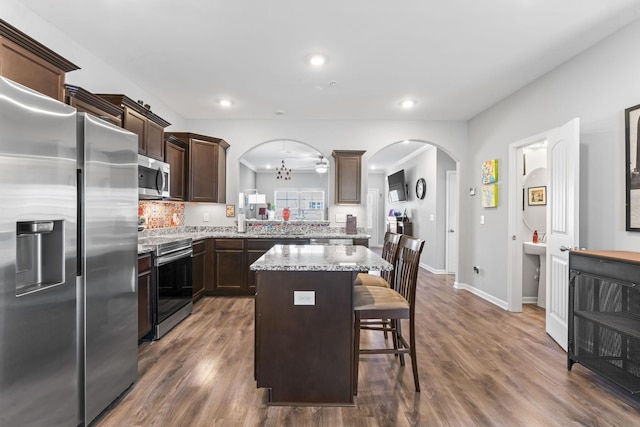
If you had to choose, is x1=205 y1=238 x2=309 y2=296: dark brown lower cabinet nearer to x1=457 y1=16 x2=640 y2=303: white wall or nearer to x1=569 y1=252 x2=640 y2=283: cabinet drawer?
Result: x1=569 y1=252 x2=640 y2=283: cabinet drawer

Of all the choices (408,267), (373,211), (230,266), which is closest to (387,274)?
(408,267)

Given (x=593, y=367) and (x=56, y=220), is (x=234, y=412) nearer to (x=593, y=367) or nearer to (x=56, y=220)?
(x=56, y=220)

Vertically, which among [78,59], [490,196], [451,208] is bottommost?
[451,208]

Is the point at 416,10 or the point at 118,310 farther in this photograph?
the point at 416,10

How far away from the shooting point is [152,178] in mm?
3338

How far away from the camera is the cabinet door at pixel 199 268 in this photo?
4.18 meters

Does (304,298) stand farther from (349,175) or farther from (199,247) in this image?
(349,175)

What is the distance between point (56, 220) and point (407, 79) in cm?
337

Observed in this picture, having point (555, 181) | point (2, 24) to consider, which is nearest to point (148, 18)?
point (2, 24)

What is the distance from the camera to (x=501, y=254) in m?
4.22

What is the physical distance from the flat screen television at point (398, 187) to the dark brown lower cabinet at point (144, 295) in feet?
22.4

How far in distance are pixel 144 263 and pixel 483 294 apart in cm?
432

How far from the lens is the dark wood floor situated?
191cm

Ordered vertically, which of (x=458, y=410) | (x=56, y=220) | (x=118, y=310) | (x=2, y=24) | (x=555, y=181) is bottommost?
(x=458, y=410)
